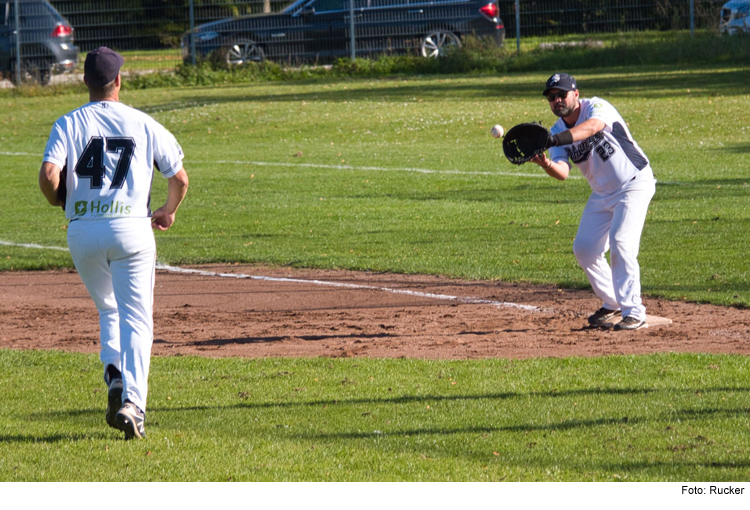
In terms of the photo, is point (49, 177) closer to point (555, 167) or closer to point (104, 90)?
point (104, 90)

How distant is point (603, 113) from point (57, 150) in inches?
172

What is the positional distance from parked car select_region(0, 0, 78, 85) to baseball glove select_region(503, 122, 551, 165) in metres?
25.5

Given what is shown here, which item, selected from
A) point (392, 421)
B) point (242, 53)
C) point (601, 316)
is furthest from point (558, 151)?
point (242, 53)

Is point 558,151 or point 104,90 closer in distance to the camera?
point 104,90

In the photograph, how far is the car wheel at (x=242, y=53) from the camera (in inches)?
1244

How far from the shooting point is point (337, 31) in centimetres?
3148

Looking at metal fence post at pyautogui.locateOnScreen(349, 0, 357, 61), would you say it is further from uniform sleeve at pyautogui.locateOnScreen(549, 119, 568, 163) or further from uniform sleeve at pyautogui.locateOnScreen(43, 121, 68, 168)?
uniform sleeve at pyautogui.locateOnScreen(43, 121, 68, 168)

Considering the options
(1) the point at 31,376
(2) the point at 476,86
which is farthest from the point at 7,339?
(2) the point at 476,86

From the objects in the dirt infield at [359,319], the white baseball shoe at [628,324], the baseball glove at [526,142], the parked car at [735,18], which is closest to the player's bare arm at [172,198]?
the dirt infield at [359,319]

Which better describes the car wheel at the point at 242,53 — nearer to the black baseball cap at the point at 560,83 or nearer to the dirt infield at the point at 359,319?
the dirt infield at the point at 359,319

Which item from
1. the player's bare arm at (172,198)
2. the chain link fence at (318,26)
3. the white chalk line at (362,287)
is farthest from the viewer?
the chain link fence at (318,26)

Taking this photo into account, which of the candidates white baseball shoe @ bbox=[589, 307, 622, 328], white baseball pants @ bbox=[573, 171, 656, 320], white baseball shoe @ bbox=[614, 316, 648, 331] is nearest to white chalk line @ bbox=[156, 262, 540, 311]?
white baseball shoe @ bbox=[589, 307, 622, 328]

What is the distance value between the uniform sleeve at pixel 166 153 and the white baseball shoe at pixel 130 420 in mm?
1310

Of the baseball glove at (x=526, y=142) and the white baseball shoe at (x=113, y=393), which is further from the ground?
the baseball glove at (x=526, y=142)
